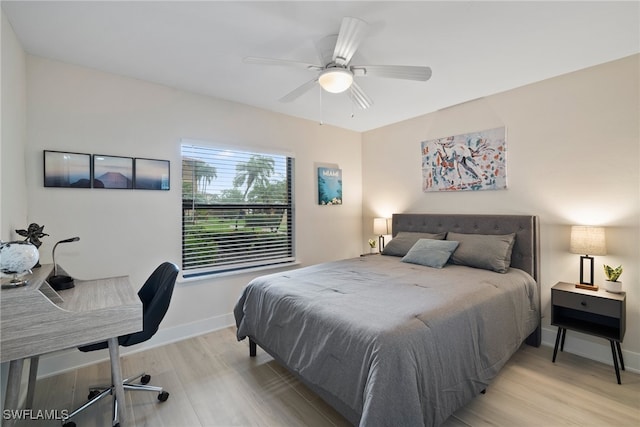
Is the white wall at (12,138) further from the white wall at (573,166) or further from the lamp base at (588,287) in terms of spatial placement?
the lamp base at (588,287)

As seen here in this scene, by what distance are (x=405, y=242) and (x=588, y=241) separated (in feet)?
Answer: 5.36

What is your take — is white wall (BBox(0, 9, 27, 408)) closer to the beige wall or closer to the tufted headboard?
the beige wall

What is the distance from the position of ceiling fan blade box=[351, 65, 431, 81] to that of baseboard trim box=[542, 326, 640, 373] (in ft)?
8.80

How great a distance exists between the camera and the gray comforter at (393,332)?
133cm

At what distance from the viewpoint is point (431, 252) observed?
2934 mm

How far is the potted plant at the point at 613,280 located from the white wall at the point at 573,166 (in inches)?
5.3

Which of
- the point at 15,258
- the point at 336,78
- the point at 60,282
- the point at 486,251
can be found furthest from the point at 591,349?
the point at 60,282

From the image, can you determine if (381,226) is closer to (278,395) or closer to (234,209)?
(234,209)

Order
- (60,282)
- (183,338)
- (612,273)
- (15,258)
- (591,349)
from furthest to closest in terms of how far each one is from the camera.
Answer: (183,338), (591,349), (612,273), (60,282), (15,258)

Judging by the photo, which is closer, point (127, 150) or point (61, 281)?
point (61, 281)

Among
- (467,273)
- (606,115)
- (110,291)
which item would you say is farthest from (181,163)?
(606,115)

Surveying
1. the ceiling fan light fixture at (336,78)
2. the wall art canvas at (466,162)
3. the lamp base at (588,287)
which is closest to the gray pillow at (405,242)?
the wall art canvas at (466,162)

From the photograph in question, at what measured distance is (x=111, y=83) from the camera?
8.29 ft

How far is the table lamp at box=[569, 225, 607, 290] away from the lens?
2.27m
